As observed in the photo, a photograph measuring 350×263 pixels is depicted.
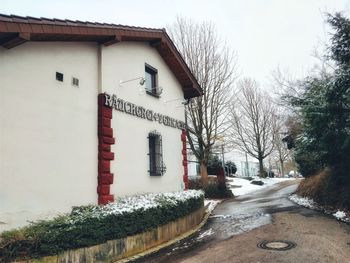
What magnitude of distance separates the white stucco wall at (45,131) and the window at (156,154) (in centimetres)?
353

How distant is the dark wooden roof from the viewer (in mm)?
7395

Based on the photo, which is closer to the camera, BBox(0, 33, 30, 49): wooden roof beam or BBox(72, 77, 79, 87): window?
BBox(0, 33, 30, 49): wooden roof beam

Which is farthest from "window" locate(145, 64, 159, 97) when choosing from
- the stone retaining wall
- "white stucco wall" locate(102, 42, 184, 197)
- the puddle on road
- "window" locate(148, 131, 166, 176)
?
the puddle on road

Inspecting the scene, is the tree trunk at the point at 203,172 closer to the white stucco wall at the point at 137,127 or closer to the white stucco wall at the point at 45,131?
the white stucco wall at the point at 137,127

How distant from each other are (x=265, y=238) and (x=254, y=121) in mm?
27312

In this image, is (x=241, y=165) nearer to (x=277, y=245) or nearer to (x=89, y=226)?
(x=277, y=245)

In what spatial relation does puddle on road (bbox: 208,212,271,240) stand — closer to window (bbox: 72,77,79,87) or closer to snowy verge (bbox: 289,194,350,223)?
snowy verge (bbox: 289,194,350,223)

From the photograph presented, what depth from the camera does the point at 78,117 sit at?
969 cm

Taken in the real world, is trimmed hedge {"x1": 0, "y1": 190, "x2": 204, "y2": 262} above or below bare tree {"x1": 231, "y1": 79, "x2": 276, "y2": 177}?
below

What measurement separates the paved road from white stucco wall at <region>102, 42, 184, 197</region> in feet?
8.64

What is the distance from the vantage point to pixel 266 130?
119 feet

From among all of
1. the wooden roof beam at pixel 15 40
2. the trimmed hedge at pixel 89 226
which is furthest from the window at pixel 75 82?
the trimmed hedge at pixel 89 226

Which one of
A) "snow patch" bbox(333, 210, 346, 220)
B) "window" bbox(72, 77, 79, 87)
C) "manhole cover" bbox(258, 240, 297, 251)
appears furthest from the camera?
"snow patch" bbox(333, 210, 346, 220)

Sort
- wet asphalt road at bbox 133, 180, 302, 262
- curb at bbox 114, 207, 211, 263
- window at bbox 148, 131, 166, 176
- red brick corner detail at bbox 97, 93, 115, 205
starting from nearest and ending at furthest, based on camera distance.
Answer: curb at bbox 114, 207, 211, 263
wet asphalt road at bbox 133, 180, 302, 262
red brick corner detail at bbox 97, 93, 115, 205
window at bbox 148, 131, 166, 176
